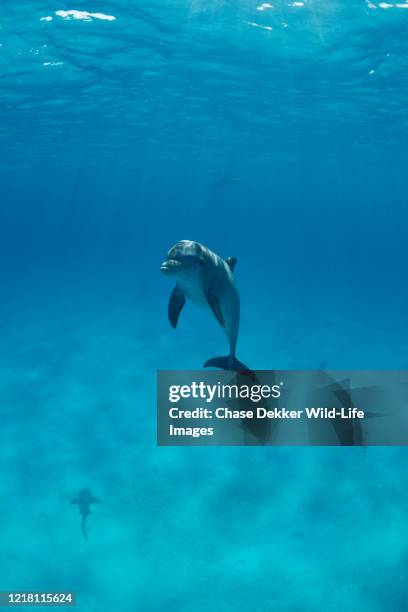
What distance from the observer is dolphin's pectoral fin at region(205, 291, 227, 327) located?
5887 mm

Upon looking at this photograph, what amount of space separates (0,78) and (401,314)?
22402 mm

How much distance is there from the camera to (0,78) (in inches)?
810

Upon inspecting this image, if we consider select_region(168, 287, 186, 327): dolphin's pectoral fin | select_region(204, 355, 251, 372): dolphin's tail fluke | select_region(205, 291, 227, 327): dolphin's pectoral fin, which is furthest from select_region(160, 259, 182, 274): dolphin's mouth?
select_region(204, 355, 251, 372): dolphin's tail fluke

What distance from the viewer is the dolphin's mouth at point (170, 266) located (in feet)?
17.9

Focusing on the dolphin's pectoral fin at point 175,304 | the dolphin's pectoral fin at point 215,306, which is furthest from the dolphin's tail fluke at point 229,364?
the dolphin's pectoral fin at point 215,306

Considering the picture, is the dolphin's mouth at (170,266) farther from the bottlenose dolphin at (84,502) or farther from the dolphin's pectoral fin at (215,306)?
the bottlenose dolphin at (84,502)

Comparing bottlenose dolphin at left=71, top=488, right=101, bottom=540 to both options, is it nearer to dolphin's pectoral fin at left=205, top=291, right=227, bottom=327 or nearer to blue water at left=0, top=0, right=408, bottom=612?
blue water at left=0, top=0, right=408, bottom=612

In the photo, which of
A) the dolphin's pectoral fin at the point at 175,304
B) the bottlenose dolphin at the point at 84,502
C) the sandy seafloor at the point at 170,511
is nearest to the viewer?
the dolphin's pectoral fin at the point at 175,304

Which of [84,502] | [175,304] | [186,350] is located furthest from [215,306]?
[186,350]

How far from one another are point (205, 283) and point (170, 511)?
561 centimetres

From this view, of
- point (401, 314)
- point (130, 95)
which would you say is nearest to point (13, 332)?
point (130, 95)

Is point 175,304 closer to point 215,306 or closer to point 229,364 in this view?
point 215,306

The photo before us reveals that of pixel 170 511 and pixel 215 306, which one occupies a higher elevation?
pixel 215 306

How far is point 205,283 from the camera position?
20.0 feet
